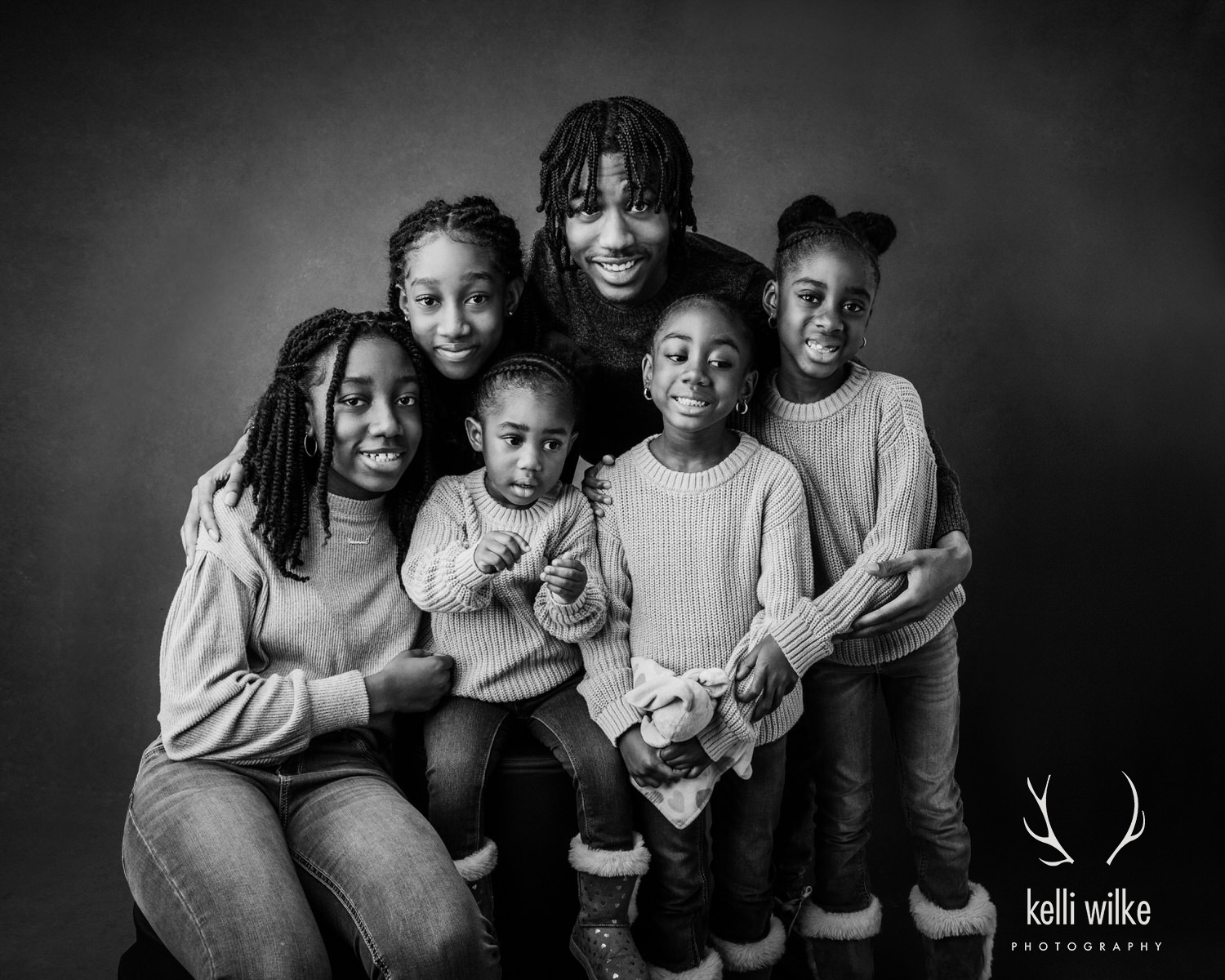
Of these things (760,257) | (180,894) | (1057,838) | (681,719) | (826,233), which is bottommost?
(1057,838)

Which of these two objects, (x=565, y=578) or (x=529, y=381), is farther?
(x=529, y=381)

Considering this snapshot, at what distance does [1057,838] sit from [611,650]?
5.50ft

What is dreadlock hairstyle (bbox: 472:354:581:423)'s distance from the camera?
7.82ft

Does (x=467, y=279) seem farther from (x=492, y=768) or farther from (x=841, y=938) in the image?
(x=841, y=938)

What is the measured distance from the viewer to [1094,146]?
137 inches

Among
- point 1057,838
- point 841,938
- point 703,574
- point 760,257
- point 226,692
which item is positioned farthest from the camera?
point 760,257

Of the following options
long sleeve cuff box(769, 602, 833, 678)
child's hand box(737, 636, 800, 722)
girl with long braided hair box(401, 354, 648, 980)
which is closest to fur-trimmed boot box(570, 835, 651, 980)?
girl with long braided hair box(401, 354, 648, 980)

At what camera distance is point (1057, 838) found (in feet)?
11.1

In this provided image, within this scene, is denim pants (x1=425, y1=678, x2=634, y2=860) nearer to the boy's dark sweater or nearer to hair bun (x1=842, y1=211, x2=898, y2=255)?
the boy's dark sweater

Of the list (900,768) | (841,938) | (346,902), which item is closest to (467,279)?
(346,902)

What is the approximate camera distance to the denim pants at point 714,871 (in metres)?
2.31

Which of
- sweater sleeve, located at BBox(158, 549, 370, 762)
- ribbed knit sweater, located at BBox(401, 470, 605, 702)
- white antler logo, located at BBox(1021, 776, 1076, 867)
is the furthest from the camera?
white antler logo, located at BBox(1021, 776, 1076, 867)

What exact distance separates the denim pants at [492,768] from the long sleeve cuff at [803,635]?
365 mm

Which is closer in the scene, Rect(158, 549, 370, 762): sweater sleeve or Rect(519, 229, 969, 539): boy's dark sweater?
Rect(158, 549, 370, 762): sweater sleeve
